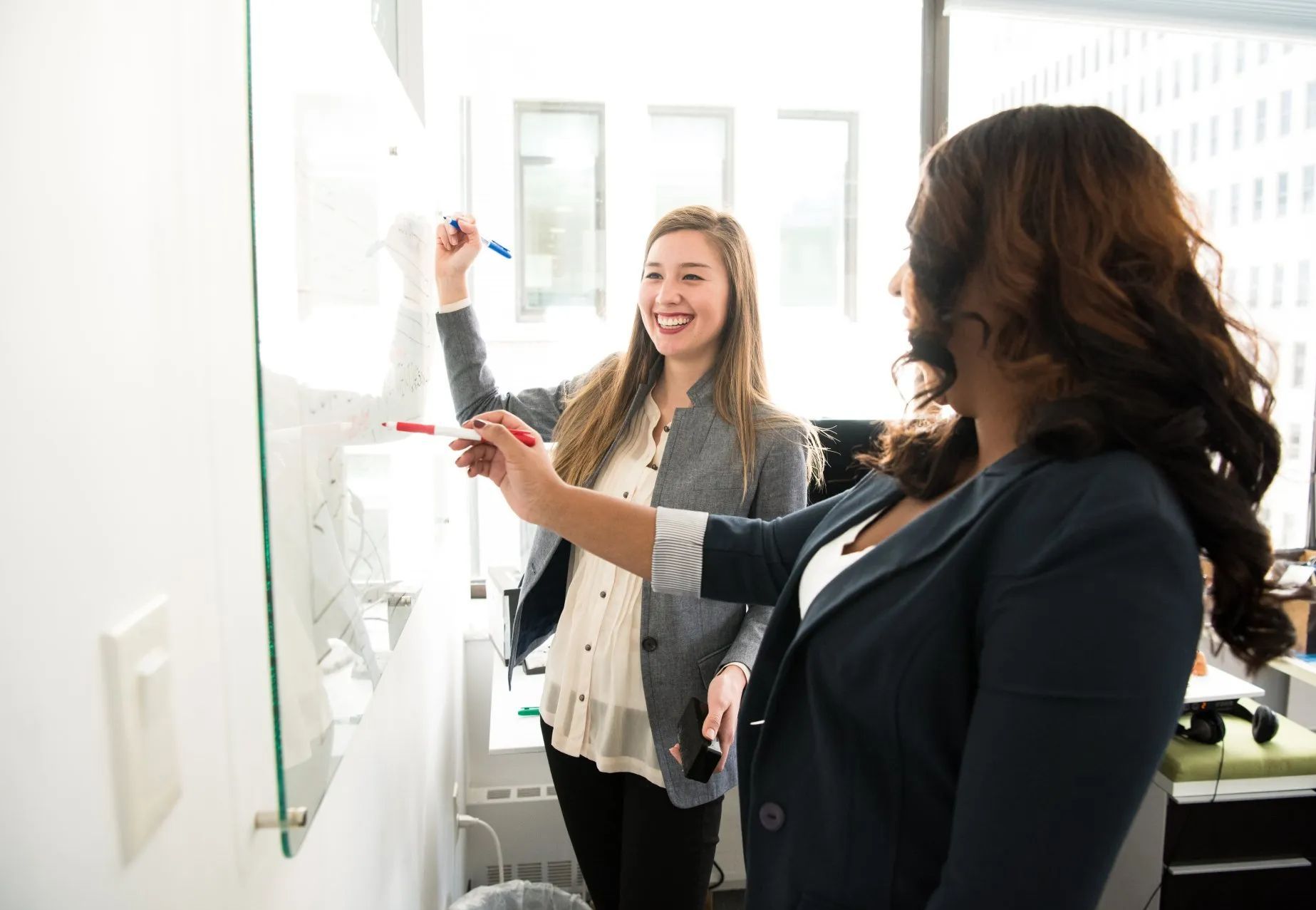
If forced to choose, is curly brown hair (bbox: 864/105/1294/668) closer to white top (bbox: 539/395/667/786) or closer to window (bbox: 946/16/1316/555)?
white top (bbox: 539/395/667/786)

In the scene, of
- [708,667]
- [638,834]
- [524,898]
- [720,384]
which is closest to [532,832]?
[524,898]

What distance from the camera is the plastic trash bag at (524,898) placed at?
169cm

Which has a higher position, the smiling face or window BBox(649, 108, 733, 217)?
window BBox(649, 108, 733, 217)

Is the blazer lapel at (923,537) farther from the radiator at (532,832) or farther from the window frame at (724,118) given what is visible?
the window frame at (724,118)

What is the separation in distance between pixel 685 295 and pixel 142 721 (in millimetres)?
1134

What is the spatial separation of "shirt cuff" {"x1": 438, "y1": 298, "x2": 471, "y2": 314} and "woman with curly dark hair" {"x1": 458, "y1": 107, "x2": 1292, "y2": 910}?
894 mm

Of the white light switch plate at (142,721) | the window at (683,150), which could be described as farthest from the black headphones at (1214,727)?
the white light switch plate at (142,721)

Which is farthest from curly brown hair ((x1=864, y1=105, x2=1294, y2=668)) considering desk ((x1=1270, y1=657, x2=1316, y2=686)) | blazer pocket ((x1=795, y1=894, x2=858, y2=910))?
desk ((x1=1270, y1=657, x2=1316, y2=686))

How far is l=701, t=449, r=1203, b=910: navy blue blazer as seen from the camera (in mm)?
552

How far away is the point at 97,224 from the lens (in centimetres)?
39

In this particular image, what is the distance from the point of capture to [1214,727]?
192 cm

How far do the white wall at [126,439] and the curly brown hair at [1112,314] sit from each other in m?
0.56

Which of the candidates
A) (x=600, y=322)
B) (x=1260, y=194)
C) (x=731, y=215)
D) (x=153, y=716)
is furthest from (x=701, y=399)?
(x=1260, y=194)

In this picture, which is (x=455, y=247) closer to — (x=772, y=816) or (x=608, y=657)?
(x=608, y=657)
